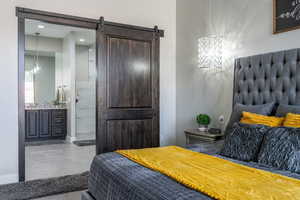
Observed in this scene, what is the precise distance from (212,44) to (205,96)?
80 centimetres

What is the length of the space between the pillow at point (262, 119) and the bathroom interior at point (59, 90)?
3557mm

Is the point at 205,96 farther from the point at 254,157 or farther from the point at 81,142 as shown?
the point at 81,142

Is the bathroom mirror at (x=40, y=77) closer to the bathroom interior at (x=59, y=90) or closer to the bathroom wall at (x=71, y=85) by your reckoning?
the bathroom interior at (x=59, y=90)

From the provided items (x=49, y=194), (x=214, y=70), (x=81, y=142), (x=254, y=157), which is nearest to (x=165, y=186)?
(x=254, y=157)

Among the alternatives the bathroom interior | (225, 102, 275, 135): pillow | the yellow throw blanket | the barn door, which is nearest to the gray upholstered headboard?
(225, 102, 275, 135): pillow

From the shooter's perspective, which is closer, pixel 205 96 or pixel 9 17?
pixel 9 17

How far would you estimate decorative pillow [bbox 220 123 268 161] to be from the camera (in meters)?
2.08

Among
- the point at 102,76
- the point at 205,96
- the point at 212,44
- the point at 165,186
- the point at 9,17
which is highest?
the point at 9,17

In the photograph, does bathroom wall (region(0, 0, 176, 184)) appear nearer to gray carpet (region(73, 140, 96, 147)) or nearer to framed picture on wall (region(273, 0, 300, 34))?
framed picture on wall (region(273, 0, 300, 34))

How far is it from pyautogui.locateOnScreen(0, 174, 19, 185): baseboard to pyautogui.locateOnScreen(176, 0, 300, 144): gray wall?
104 inches

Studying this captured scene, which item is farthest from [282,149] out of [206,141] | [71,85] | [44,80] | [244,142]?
[44,80]

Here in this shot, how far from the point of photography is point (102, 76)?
388 centimetres

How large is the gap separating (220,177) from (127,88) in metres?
2.74

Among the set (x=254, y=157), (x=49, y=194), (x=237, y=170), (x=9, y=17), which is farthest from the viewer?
(x=9, y=17)
